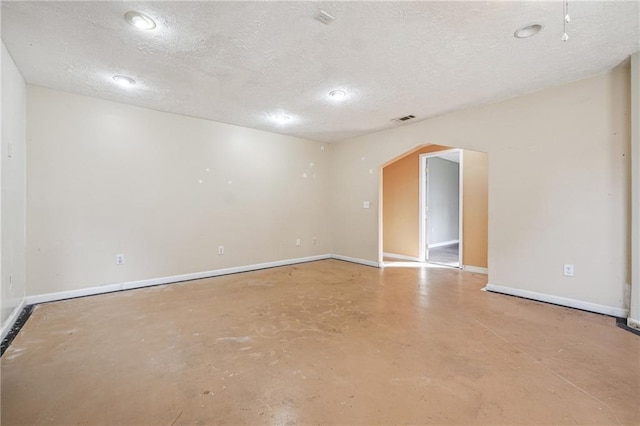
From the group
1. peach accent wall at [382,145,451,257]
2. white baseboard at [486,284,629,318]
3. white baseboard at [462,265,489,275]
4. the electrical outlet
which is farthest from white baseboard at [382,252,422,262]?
the electrical outlet

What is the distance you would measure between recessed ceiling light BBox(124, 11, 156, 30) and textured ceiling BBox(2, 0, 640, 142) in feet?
0.15

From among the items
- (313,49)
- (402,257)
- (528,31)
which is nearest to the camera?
(528,31)

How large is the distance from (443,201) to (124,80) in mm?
7155

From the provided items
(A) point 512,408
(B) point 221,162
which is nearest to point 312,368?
(A) point 512,408

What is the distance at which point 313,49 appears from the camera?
247 centimetres

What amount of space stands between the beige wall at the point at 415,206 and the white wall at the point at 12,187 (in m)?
5.62

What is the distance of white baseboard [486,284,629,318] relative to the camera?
113 inches

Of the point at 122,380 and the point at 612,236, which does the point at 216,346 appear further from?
the point at 612,236

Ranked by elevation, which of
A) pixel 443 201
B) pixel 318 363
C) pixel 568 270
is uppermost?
pixel 443 201

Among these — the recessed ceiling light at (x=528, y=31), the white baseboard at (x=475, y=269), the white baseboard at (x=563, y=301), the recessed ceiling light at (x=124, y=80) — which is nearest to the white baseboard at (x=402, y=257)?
the white baseboard at (x=475, y=269)

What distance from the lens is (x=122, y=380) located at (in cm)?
182

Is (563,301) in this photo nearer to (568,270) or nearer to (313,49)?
(568,270)

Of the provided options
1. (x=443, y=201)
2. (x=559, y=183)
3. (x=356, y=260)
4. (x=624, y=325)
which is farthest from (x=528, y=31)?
(x=443, y=201)

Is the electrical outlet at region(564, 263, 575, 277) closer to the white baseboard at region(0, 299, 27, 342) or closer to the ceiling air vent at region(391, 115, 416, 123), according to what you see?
the ceiling air vent at region(391, 115, 416, 123)
